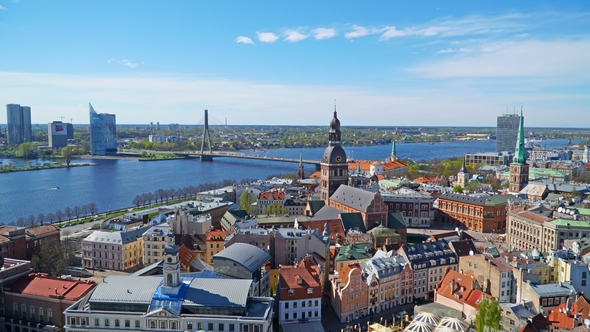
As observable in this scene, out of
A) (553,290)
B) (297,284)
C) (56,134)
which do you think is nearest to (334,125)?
(297,284)

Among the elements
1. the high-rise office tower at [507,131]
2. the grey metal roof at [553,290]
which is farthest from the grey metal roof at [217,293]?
the high-rise office tower at [507,131]

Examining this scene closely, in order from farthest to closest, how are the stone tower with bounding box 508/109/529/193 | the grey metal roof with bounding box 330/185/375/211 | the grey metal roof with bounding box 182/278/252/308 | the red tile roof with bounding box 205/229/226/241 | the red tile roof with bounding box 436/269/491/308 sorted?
the stone tower with bounding box 508/109/529/193, the grey metal roof with bounding box 330/185/375/211, the red tile roof with bounding box 205/229/226/241, the red tile roof with bounding box 436/269/491/308, the grey metal roof with bounding box 182/278/252/308

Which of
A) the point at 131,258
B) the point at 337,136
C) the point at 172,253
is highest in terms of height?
the point at 337,136

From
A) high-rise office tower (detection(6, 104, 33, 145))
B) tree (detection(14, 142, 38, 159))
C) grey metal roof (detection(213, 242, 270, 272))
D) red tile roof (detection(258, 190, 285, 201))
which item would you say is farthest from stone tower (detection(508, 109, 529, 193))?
high-rise office tower (detection(6, 104, 33, 145))

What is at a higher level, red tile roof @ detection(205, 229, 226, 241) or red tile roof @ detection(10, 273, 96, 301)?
red tile roof @ detection(205, 229, 226, 241)

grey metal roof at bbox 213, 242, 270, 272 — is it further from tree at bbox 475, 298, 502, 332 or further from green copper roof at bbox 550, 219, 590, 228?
green copper roof at bbox 550, 219, 590, 228

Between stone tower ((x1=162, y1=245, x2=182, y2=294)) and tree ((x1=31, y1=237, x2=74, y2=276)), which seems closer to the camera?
stone tower ((x1=162, y1=245, x2=182, y2=294))

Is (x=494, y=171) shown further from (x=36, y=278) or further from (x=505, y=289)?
(x=36, y=278)

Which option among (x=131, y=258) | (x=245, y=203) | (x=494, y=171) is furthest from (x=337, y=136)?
(x=494, y=171)
